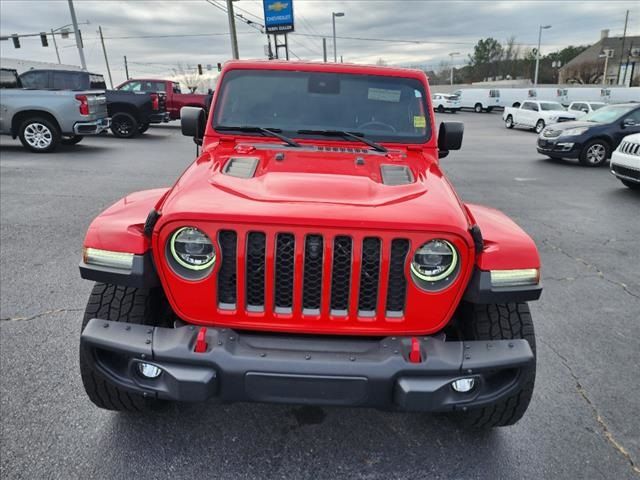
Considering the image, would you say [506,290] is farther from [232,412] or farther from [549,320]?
[549,320]

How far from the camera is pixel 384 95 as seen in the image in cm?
346

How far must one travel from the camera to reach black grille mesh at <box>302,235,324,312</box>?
6.47 ft

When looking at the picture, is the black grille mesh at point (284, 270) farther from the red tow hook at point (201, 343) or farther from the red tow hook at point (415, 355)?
the red tow hook at point (415, 355)

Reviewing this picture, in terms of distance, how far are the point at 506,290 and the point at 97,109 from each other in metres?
12.2

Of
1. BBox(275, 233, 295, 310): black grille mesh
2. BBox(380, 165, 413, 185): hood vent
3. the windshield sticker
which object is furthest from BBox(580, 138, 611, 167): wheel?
BBox(275, 233, 295, 310): black grille mesh

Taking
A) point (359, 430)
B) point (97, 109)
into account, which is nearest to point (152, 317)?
point (359, 430)

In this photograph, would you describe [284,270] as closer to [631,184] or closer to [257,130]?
[257,130]

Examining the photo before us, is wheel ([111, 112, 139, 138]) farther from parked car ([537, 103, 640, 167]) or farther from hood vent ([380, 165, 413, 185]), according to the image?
hood vent ([380, 165, 413, 185])

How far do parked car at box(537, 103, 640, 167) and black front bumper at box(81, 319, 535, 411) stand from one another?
468 inches

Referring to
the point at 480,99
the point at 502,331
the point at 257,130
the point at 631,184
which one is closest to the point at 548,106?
the point at 480,99

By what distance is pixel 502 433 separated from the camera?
2.60 m

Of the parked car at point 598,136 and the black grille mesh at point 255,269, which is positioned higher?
the black grille mesh at point 255,269

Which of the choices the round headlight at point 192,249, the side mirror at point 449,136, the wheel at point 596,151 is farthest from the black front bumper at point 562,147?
the round headlight at point 192,249

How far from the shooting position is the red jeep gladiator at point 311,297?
6.33 ft
